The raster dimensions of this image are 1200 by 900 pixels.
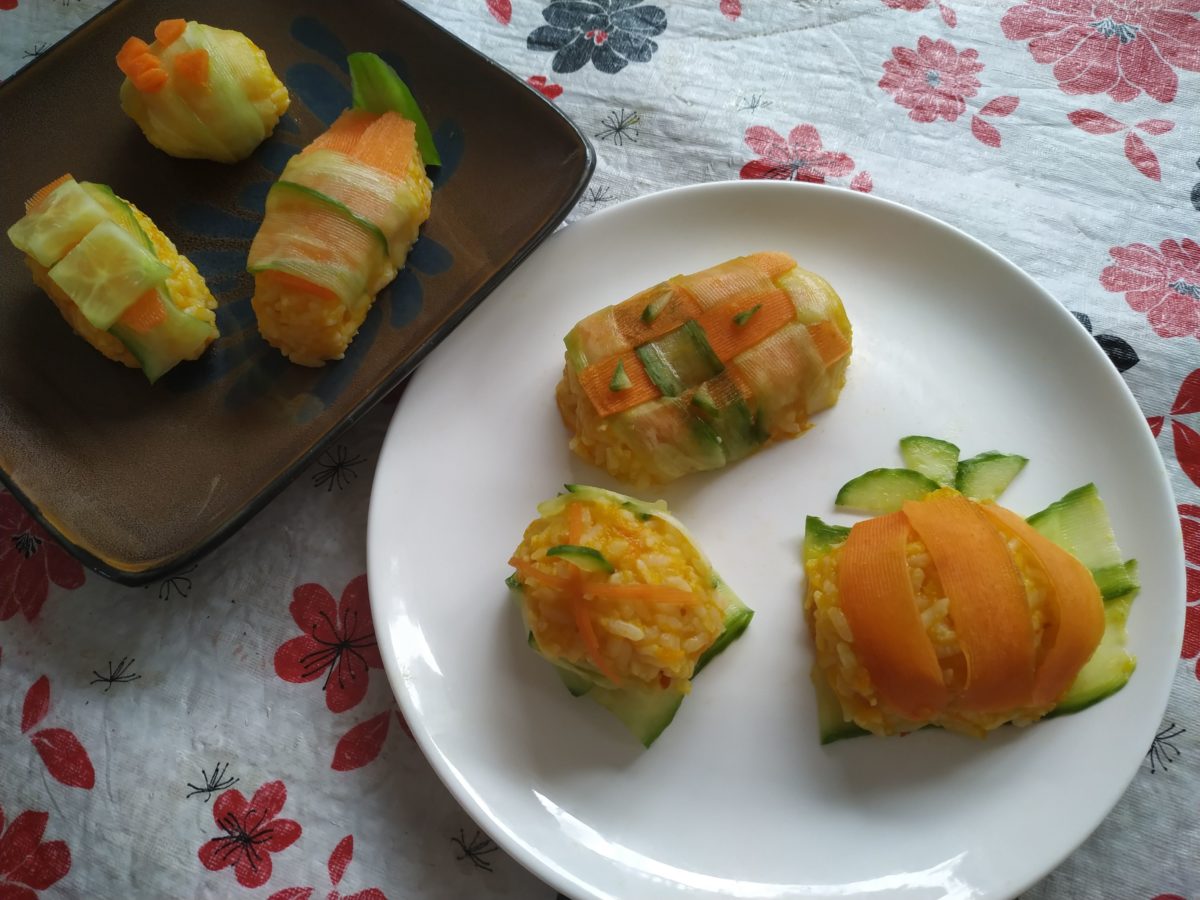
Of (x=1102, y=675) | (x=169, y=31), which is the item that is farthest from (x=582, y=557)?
(x=169, y=31)

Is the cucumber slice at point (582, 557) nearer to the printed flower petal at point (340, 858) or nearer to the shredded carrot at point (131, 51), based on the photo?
the printed flower petal at point (340, 858)

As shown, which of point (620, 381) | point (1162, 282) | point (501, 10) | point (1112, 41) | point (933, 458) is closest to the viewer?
point (620, 381)

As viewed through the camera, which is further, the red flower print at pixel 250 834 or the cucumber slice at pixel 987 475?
the cucumber slice at pixel 987 475

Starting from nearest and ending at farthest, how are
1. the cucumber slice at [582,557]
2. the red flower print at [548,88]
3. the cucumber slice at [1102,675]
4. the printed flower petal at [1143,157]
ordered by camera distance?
the cucumber slice at [582,557] → the cucumber slice at [1102,675] → the printed flower petal at [1143,157] → the red flower print at [548,88]

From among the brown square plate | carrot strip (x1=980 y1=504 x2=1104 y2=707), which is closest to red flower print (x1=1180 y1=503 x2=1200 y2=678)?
carrot strip (x1=980 y1=504 x2=1104 y2=707)

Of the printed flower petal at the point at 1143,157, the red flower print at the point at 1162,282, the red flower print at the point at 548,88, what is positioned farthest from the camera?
the red flower print at the point at 548,88

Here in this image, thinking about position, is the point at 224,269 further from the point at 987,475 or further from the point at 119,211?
the point at 987,475

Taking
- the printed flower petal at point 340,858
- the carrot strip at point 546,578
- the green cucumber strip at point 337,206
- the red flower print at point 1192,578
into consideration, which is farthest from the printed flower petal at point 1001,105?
the printed flower petal at point 340,858
